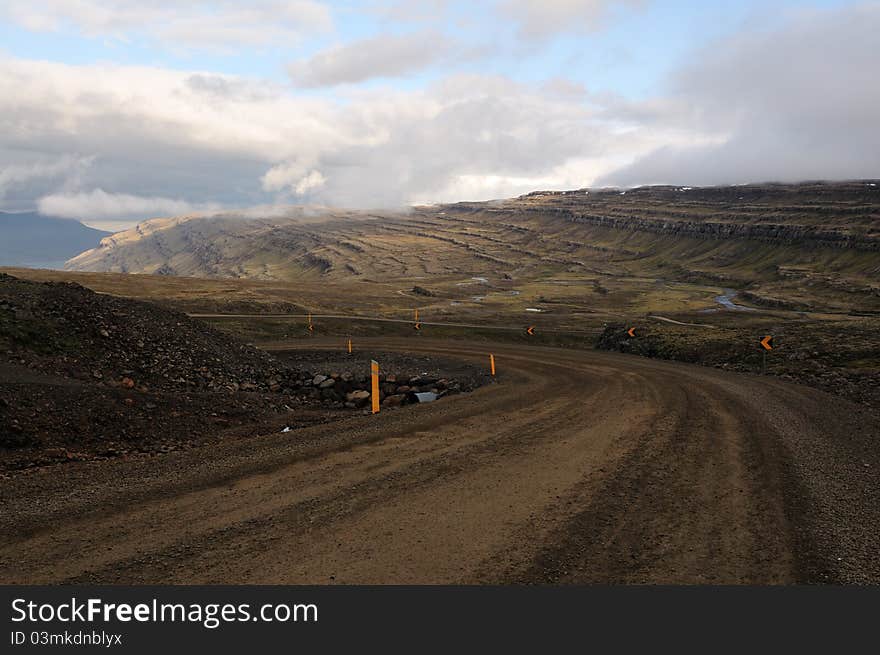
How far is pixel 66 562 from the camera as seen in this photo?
712cm

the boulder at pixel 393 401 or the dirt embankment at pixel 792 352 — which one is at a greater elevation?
the dirt embankment at pixel 792 352

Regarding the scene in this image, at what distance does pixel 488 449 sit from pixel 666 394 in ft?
34.9

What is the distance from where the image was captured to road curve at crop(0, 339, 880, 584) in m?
7.23

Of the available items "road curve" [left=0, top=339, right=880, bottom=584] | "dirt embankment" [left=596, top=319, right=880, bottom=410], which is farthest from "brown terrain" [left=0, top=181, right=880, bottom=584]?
"dirt embankment" [left=596, top=319, right=880, bottom=410]

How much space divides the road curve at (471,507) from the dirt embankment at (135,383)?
2.53 m

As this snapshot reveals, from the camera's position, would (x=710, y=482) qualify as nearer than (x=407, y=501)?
No

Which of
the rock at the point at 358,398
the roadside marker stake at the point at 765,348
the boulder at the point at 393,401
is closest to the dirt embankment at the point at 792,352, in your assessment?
the roadside marker stake at the point at 765,348

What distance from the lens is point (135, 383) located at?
1975 centimetres

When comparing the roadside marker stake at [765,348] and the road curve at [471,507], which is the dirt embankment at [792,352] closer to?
the roadside marker stake at [765,348]

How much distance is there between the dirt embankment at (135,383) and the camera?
13664 mm

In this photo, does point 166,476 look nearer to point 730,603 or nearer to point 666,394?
point 730,603

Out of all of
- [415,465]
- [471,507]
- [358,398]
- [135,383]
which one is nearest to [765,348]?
[358,398]

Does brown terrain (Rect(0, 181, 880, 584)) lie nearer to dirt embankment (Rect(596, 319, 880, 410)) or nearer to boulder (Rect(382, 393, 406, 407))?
boulder (Rect(382, 393, 406, 407))

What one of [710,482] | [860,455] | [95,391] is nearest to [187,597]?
[710,482]
